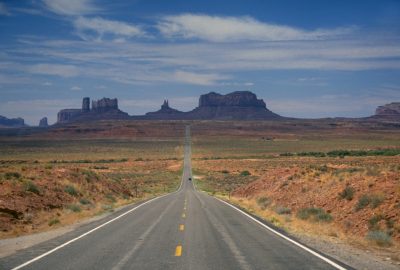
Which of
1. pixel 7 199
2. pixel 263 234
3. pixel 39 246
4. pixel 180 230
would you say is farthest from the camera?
pixel 7 199

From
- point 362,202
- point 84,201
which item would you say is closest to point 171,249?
point 362,202

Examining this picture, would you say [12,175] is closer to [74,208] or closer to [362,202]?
[74,208]

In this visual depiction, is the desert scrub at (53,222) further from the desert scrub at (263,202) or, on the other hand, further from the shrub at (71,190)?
the desert scrub at (263,202)

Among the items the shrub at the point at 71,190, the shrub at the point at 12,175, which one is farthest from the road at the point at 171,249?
the shrub at the point at 71,190

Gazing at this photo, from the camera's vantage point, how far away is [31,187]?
24594 mm

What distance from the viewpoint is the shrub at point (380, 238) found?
14.5m

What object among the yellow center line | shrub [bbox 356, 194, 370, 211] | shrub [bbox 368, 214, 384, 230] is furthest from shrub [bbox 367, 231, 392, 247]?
the yellow center line

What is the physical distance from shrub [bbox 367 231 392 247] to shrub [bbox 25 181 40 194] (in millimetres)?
16795

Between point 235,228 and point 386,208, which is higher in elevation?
point 386,208

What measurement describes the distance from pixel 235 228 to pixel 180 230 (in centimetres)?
221

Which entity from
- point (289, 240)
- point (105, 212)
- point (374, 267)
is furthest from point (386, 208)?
point (105, 212)

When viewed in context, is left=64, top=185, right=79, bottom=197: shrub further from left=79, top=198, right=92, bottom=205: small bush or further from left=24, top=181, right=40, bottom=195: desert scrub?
left=24, top=181, right=40, bottom=195: desert scrub

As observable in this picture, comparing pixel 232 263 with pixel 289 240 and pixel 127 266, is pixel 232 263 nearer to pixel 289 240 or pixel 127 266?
pixel 127 266

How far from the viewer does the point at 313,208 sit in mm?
22516
